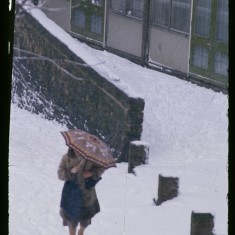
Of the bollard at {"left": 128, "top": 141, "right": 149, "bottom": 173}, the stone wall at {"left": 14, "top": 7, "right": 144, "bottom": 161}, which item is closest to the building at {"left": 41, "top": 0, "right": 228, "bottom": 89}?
the stone wall at {"left": 14, "top": 7, "right": 144, "bottom": 161}

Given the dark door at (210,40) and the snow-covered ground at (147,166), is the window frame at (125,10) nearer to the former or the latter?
the dark door at (210,40)

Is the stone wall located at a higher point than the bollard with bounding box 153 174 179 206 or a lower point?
higher

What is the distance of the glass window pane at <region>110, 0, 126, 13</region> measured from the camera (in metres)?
14.9

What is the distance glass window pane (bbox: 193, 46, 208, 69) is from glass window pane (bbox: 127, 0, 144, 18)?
59.6 inches

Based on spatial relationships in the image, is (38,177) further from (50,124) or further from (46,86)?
(46,86)

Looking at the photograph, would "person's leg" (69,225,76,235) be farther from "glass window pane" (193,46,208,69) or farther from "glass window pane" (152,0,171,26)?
"glass window pane" (152,0,171,26)

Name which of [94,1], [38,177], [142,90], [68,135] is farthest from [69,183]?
[94,1]

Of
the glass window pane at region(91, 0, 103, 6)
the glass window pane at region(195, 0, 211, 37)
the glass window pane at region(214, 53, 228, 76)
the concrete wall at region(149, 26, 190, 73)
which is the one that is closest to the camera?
the glass window pane at region(214, 53, 228, 76)

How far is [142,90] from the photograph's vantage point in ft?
41.1

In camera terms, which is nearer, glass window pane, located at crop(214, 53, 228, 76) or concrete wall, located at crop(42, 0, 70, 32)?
concrete wall, located at crop(42, 0, 70, 32)

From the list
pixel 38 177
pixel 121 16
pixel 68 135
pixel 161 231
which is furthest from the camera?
pixel 121 16

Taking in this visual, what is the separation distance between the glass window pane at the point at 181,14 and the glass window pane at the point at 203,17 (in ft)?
0.99

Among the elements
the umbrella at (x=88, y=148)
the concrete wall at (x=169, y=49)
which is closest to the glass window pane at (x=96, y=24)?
the concrete wall at (x=169, y=49)

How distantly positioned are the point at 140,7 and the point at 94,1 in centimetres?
205
